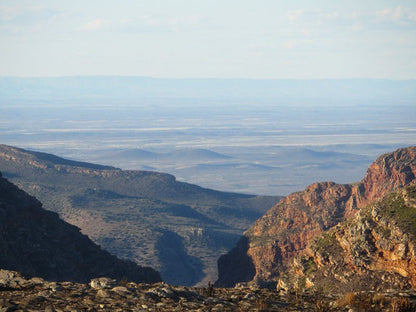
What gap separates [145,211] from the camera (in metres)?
96.9

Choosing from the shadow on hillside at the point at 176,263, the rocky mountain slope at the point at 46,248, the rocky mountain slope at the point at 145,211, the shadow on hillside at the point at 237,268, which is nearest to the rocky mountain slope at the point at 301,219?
the shadow on hillside at the point at 237,268

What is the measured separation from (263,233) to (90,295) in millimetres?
37141

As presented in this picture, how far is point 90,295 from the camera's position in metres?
18.2

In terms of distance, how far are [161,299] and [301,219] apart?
3628 centimetres

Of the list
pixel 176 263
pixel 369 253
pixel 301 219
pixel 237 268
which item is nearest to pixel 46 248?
pixel 237 268

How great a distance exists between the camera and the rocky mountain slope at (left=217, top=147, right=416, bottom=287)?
164 ft

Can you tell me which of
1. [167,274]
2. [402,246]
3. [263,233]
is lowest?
[167,274]

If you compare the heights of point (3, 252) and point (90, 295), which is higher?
point (90, 295)

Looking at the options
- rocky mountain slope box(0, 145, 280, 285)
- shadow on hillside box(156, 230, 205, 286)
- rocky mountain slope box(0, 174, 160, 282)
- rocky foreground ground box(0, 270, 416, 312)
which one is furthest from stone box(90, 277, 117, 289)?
rocky mountain slope box(0, 145, 280, 285)

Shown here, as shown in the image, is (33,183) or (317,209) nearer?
(317,209)

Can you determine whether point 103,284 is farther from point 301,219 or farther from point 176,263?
point 176,263

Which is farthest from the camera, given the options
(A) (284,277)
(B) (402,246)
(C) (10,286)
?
(A) (284,277)

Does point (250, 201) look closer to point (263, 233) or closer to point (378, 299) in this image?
point (263, 233)

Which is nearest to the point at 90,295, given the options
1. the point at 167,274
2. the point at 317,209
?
the point at 317,209
